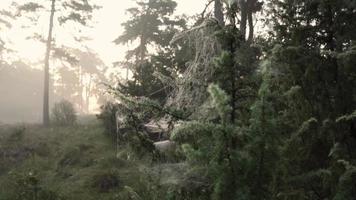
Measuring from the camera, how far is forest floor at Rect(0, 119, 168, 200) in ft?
40.8

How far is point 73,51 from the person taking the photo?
63250mm

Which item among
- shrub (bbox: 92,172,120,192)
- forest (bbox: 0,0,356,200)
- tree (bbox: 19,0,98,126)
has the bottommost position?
shrub (bbox: 92,172,120,192)

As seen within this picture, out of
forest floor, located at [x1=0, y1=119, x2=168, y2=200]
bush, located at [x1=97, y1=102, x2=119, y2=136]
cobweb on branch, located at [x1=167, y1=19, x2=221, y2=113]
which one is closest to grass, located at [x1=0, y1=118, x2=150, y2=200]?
forest floor, located at [x1=0, y1=119, x2=168, y2=200]

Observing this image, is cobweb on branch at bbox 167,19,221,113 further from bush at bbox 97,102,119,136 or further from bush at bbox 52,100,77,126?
bush at bbox 52,100,77,126

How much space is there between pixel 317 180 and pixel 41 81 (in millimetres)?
57496

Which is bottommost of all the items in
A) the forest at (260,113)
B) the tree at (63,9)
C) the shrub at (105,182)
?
the shrub at (105,182)

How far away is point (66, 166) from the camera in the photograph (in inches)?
629

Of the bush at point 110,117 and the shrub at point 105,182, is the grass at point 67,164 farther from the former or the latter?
the bush at point 110,117


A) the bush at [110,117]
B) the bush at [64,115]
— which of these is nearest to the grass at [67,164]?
the bush at [110,117]

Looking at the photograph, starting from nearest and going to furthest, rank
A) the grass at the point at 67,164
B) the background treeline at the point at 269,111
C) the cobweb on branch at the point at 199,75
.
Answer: the background treeline at the point at 269,111 → the cobweb on branch at the point at 199,75 → the grass at the point at 67,164

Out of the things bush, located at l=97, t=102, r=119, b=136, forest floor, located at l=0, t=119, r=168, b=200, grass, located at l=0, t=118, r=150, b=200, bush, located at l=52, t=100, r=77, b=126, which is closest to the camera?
forest floor, located at l=0, t=119, r=168, b=200

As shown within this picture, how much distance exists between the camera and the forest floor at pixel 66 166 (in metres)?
12.4

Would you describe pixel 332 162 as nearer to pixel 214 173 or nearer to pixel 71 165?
pixel 214 173

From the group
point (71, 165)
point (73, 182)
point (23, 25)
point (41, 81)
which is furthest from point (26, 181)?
point (41, 81)
